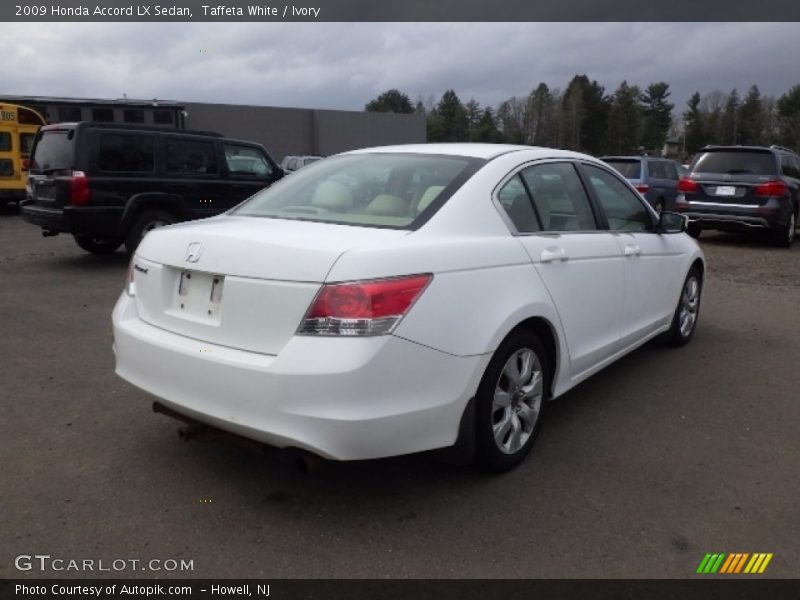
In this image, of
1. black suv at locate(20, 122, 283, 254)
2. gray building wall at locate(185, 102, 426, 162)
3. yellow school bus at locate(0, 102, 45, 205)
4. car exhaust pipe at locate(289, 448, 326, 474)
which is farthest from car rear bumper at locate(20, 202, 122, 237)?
gray building wall at locate(185, 102, 426, 162)

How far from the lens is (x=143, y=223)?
371 inches

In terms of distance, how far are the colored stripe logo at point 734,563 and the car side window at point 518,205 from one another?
5.69ft

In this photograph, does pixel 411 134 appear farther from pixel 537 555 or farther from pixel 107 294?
pixel 537 555

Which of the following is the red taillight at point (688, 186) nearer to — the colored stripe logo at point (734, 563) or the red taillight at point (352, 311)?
the colored stripe logo at point (734, 563)

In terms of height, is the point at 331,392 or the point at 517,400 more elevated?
the point at 331,392

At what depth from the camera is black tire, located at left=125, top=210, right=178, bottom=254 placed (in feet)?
30.7

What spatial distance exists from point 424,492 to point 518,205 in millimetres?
1561

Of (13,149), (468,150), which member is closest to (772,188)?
(468,150)

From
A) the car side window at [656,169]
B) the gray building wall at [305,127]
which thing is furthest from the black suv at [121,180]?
the gray building wall at [305,127]

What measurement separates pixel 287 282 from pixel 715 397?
3250mm

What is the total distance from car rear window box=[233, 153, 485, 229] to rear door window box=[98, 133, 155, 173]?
5.94 m

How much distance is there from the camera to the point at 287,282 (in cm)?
277

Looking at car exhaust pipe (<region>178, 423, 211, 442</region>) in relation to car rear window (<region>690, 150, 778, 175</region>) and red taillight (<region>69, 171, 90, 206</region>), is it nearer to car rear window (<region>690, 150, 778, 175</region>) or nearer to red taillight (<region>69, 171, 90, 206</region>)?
red taillight (<region>69, 171, 90, 206</region>)

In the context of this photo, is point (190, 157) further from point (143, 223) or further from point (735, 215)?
point (735, 215)
